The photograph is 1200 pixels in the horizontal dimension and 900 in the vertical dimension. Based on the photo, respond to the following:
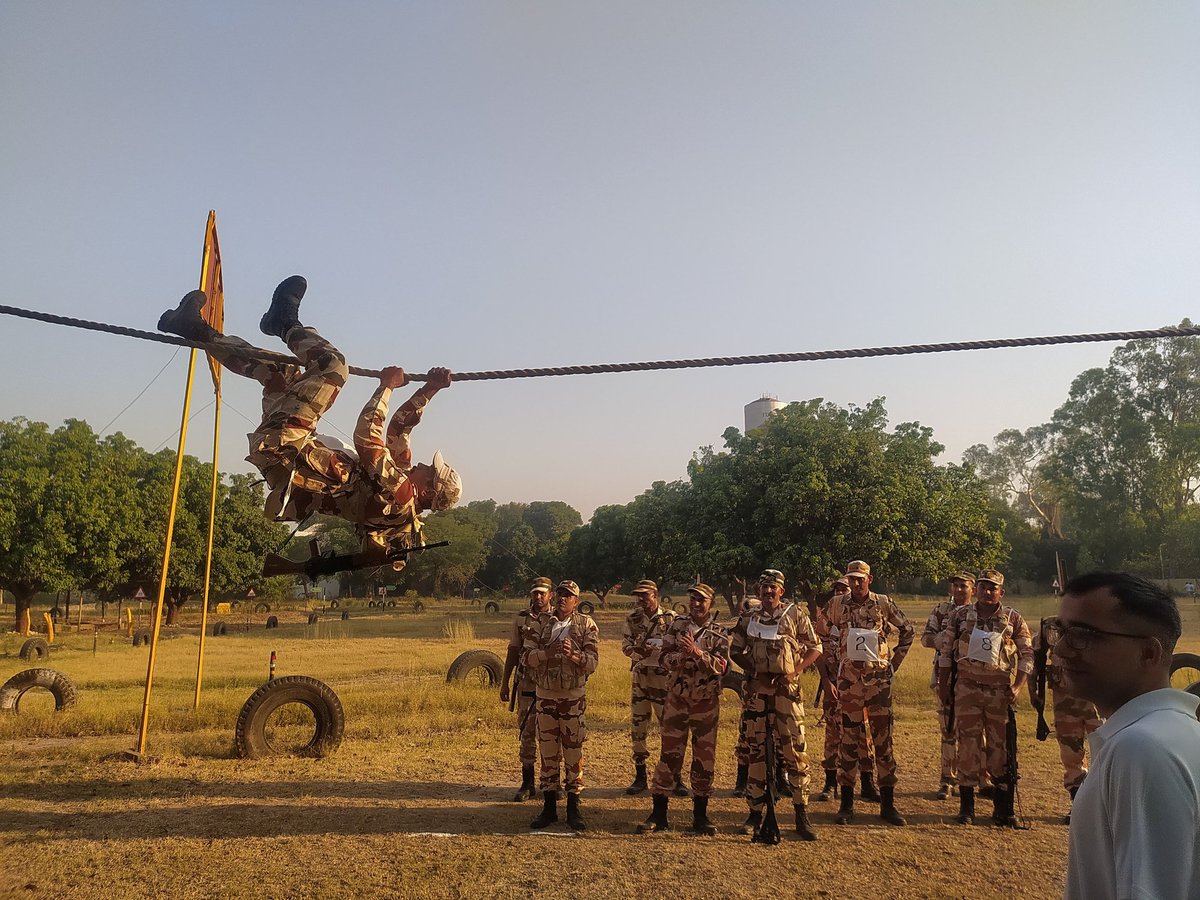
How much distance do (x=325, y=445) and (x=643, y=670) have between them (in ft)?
21.0

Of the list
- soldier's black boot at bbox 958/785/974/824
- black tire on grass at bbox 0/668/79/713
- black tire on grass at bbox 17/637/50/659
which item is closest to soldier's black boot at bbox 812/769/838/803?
soldier's black boot at bbox 958/785/974/824

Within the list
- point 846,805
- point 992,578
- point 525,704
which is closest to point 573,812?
point 525,704

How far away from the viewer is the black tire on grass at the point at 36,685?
41.0ft

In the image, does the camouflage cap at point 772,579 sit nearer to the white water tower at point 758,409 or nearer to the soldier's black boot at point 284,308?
the soldier's black boot at point 284,308

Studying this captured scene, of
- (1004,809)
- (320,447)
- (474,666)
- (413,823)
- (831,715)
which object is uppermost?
(320,447)

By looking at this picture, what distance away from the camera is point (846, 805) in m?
8.26

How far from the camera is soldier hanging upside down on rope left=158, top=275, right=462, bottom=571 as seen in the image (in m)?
3.72

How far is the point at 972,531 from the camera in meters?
20.7

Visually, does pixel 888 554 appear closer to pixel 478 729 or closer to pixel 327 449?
pixel 478 729

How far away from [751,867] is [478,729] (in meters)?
6.50

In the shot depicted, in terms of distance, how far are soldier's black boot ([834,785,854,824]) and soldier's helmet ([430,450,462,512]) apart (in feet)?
19.7

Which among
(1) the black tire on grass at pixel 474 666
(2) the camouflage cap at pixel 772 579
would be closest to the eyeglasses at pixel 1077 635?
(2) the camouflage cap at pixel 772 579

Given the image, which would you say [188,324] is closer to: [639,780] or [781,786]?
[639,780]

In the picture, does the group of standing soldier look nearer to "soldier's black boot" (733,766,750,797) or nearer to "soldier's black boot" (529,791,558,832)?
"soldier's black boot" (529,791,558,832)
